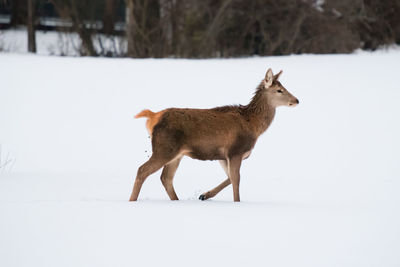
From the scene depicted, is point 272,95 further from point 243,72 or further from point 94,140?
point 243,72

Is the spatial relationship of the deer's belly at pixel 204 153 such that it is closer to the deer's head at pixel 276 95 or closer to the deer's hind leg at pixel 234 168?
the deer's hind leg at pixel 234 168

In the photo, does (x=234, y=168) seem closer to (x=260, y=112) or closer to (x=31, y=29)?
(x=260, y=112)

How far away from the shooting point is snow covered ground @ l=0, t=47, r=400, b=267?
16.1 ft

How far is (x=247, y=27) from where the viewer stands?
20.2 m

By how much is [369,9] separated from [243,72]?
5697mm

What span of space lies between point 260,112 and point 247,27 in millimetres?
12873

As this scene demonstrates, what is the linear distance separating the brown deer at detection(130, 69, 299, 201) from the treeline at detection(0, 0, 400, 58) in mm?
12192

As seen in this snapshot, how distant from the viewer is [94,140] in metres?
13.8

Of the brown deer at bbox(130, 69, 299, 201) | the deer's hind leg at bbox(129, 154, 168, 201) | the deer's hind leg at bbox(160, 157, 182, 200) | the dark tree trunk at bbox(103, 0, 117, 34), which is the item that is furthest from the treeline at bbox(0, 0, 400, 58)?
the deer's hind leg at bbox(129, 154, 168, 201)

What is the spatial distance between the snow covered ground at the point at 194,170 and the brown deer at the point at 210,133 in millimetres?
484

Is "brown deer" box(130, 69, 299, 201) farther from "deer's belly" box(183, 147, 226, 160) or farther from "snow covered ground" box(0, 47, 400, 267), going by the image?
"snow covered ground" box(0, 47, 400, 267)

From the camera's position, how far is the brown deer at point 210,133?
6914 millimetres

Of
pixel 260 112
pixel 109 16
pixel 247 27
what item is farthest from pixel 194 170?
pixel 109 16

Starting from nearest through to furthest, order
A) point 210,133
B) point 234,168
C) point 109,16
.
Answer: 1. point 210,133
2. point 234,168
3. point 109,16
